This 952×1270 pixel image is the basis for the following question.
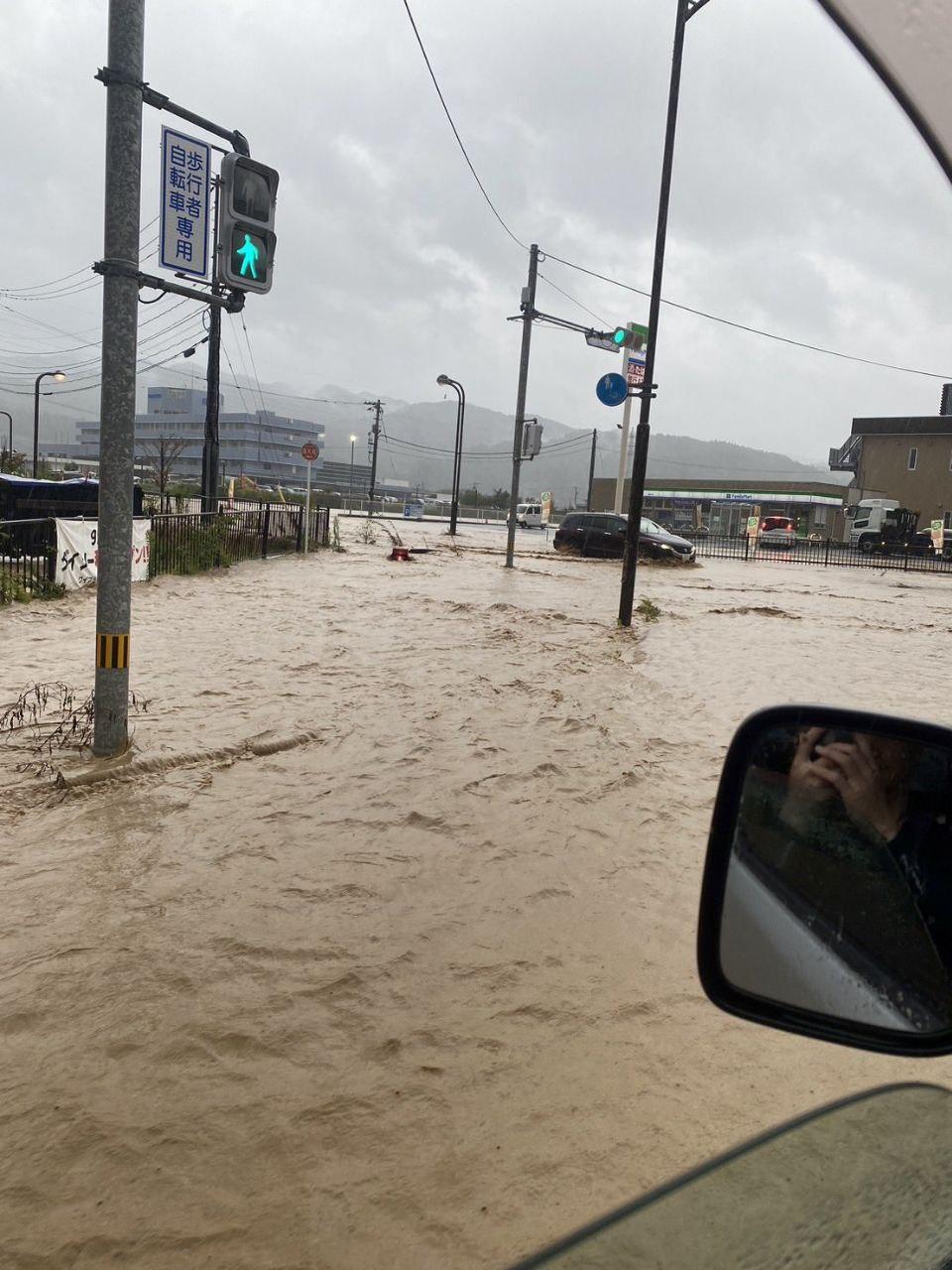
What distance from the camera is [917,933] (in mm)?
1166

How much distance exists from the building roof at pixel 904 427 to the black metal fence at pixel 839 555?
11.0 metres

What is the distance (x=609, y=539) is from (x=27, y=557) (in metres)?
19.1

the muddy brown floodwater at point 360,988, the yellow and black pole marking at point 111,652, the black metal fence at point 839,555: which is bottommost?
the muddy brown floodwater at point 360,988

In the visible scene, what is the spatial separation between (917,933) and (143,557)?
1544 cm

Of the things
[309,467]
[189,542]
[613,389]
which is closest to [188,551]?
[189,542]

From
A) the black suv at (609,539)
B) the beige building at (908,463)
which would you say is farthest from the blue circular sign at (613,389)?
the beige building at (908,463)

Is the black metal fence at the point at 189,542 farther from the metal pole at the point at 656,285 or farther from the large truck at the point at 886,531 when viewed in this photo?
the large truck at the point at 886,531

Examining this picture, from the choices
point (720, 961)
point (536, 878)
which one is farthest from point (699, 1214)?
point (536, 878)

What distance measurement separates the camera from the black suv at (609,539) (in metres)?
27.6

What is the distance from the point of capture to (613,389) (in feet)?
47.8

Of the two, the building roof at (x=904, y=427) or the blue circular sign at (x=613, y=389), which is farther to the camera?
the building roof at (x=904, y=427)

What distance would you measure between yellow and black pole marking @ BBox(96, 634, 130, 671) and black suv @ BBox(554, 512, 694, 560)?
2273cm

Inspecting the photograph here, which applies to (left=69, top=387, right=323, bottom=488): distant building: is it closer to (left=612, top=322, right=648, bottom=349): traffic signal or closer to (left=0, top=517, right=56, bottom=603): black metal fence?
(left=612, top=322, right=648, bottom=349): traffic signal

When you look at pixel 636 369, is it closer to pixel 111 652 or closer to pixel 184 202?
pixel 184 202
